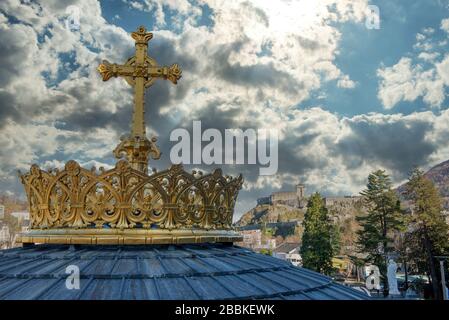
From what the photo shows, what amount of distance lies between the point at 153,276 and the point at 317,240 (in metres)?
39.0

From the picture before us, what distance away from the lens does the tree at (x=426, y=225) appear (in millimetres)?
35406

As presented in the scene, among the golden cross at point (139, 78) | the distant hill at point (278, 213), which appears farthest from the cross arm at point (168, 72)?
the distant hill at point (278, 213)

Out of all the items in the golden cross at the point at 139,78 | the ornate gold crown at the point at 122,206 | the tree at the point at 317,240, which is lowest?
the tree at the point at 317,240

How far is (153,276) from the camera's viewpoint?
416 cm

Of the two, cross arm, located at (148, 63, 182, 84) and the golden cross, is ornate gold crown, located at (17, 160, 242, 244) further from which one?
cross arm, located at (148, 63, 182, 84)

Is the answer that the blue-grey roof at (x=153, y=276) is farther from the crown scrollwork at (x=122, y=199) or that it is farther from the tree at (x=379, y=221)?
the tree at (x=379, y=221)

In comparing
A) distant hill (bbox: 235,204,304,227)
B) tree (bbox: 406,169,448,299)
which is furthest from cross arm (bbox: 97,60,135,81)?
distant hill (bbox: 235,204,304,227)

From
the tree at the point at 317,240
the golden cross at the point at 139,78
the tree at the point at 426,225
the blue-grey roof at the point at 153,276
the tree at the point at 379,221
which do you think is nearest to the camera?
the blue-grey roof at the point at 153,276

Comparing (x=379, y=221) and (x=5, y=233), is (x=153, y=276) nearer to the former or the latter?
(x=5, y=233)

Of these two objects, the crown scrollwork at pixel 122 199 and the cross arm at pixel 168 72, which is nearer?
the crown scrollwork at pixel 122 199

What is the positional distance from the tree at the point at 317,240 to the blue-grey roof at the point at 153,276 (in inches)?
1442
